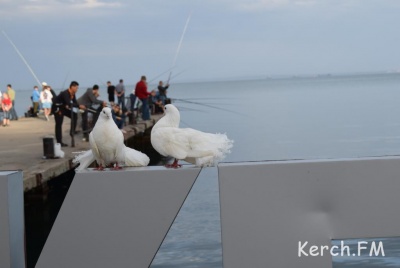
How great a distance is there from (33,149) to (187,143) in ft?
53.0

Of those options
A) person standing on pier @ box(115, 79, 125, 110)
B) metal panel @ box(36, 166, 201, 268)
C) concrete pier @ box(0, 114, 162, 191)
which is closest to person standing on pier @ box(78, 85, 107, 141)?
concrete pier @ box(0, 114, 162, 191)

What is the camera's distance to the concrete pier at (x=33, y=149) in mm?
15812

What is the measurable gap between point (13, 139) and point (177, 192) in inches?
820

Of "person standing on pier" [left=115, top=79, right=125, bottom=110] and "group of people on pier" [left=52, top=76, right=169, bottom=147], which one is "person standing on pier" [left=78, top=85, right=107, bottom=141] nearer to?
"group of people on pier" [left=52, top=76, right=169, bottom=147]

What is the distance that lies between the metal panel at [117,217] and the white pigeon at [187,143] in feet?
0.83

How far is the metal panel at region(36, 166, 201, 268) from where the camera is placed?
4.70m

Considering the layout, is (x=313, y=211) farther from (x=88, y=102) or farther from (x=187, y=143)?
(x=88, y=102)

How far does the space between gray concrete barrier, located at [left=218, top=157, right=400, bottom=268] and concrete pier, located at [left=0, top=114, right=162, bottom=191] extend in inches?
313

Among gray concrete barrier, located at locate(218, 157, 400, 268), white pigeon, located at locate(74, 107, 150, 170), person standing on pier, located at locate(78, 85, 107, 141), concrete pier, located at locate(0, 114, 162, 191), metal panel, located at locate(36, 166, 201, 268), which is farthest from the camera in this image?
person standing on pier, located at locate(78, 85, 107, 141)

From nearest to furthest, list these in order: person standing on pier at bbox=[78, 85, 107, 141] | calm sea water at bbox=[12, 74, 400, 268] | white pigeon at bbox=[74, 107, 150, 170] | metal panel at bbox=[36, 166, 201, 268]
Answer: metal panel at bbox=[36, 166, 201, 268] → white pigeon at bbox=[74, 107, 150, 170] → calm sea water at bbox=[12, 74, 400, 268] → person standing on pier at bbox=[78, 85, 107, 141]

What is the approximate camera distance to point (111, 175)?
4.75m

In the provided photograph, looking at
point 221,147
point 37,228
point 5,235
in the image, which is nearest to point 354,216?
point 221,147

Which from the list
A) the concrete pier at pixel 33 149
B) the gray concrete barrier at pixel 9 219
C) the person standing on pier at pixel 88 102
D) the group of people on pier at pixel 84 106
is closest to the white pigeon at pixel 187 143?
the gray concrete barrier at pixel 9 219

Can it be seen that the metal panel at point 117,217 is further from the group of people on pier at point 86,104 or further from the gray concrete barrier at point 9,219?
the group of people on pier at point 86,104
